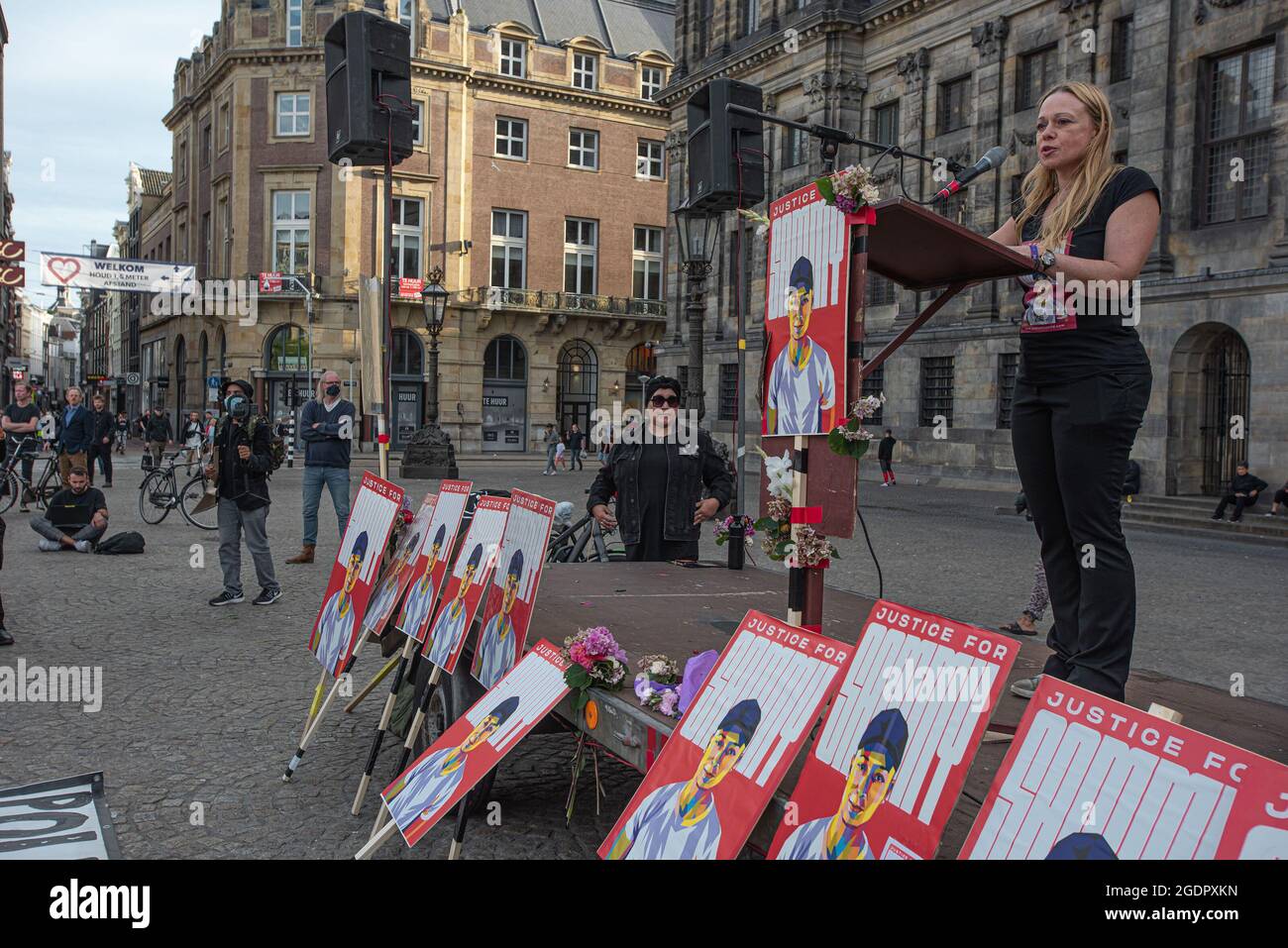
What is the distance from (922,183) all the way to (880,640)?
88.9 ft

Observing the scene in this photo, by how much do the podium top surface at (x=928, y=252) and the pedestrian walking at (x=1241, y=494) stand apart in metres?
16.2

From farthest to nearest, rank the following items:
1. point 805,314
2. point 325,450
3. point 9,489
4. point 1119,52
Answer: point 1119,52, point 9,489, point 325,450, point 805,314

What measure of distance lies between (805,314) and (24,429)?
51.9 ft

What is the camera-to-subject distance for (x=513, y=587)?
398 cm

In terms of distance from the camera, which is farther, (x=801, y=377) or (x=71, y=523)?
(x=71, y=523)

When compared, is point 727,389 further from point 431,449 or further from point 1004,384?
point 431,449

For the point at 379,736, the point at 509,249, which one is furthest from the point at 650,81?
the point at 379,736

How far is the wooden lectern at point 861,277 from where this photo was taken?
3.00 meters

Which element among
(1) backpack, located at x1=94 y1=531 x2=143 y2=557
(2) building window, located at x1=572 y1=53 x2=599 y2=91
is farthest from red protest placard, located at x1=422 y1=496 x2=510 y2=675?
(2) building window, located at x1=572 y1=53 x2=599 y2=91

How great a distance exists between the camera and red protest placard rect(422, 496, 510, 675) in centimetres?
400

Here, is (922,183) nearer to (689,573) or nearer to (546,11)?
(689,573)

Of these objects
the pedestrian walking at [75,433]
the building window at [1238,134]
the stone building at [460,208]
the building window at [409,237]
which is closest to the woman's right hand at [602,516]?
the pedestrian walking at [75,433]
